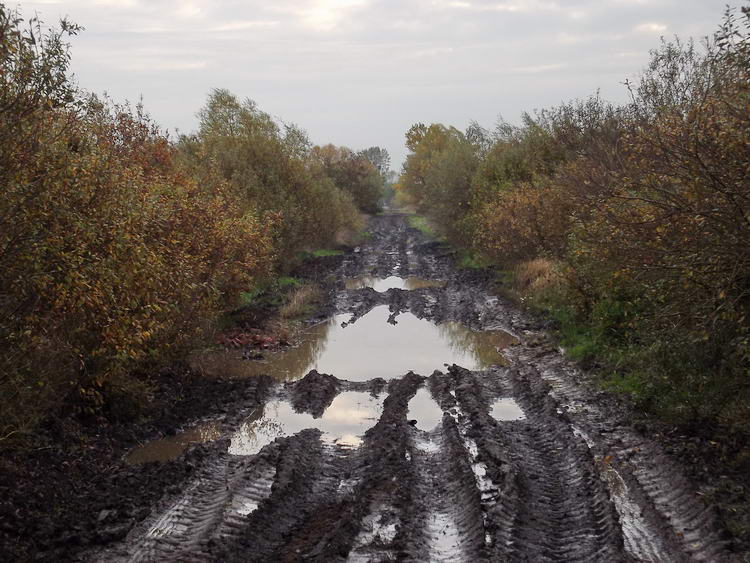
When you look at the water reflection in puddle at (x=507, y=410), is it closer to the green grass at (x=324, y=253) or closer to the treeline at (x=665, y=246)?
the treeline at (x=665, y=246)

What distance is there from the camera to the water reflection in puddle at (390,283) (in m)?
29.5

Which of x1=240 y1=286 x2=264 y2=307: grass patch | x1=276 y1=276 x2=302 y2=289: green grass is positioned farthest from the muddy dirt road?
x1=276 y1=276 x2=302 y2=289: green grass

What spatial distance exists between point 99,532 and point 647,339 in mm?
8958

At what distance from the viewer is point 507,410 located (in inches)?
508

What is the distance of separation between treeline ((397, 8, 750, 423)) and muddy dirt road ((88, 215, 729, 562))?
3.53ft

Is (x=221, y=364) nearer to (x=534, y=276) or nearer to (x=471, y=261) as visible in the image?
(x=534, y=276)

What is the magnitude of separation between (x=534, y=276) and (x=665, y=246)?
1344cm

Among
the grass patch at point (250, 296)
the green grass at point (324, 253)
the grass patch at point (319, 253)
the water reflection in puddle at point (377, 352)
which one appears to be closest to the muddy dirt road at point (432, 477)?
the water reflection in puddle at point (377, 352)

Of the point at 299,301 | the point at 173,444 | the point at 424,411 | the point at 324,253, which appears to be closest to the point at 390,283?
the point at 299,301

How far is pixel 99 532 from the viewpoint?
7.78 metres

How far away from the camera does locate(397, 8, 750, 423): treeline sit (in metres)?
8.54

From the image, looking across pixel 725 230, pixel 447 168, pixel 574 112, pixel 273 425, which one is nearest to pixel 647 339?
pixel 725 230

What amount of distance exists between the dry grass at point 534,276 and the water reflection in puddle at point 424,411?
8.38 metres

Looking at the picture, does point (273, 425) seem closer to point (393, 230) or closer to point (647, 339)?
point (647, 339)
